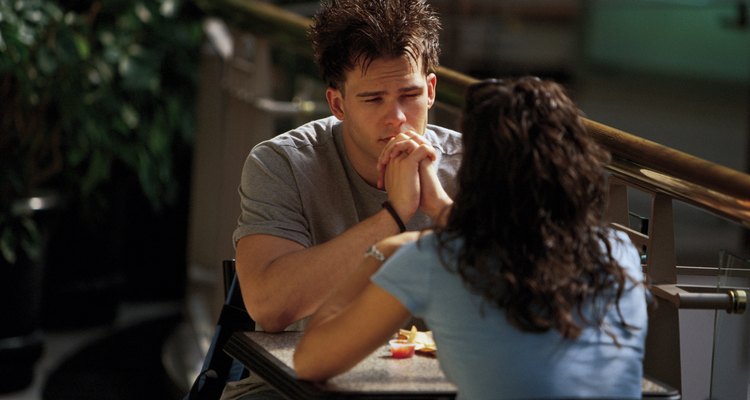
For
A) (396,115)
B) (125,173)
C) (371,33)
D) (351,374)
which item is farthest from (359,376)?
(125,173)

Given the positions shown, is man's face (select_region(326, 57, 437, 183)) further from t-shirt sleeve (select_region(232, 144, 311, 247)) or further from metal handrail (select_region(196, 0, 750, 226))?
metal handrail (select_region(196, 0, 750, 226))

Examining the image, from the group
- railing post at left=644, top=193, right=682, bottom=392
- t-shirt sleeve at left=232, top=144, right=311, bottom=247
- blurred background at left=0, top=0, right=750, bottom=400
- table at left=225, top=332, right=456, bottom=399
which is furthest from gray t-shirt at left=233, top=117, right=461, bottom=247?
blurred background at left=0, top=0, right=750, bottom=400

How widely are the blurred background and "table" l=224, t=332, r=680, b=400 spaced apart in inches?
67.8

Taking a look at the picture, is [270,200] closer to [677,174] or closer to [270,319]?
[270,319]

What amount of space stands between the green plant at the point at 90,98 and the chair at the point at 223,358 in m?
2.09

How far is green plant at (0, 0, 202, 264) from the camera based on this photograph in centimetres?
432

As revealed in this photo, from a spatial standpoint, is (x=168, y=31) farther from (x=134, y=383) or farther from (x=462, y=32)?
(x=462, y=32)

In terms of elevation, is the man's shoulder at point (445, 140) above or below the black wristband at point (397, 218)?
above

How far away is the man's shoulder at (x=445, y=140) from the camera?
2525mm

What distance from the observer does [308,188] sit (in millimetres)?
2393

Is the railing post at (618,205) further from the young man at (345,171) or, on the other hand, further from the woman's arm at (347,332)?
the woman's arm at (347,332)

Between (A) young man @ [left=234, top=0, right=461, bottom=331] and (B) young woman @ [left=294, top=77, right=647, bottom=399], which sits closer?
(B) young woman @ [left=294, top=77, right=647, bottom=399]

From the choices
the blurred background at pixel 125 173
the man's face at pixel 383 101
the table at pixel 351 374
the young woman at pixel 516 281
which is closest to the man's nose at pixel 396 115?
the man's face at pixel 383 101

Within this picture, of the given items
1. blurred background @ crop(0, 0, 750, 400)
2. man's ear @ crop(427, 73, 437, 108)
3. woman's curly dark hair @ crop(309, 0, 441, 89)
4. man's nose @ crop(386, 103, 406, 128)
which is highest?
woman's curly dark hair @ crop(309, 0, 441, 89)
